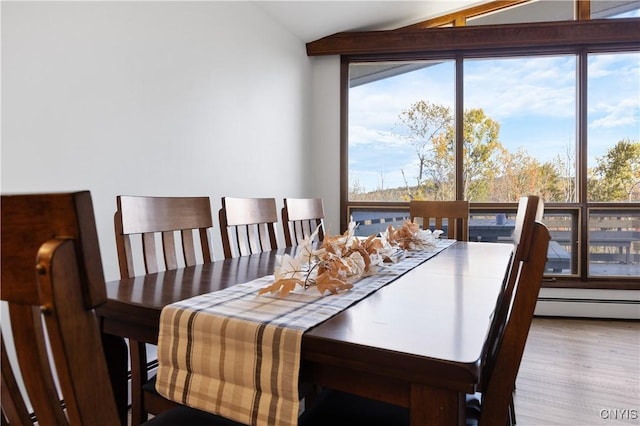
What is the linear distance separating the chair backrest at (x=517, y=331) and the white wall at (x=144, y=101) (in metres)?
1.68

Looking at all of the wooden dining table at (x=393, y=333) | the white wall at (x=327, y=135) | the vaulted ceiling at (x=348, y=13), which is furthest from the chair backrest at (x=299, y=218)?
the vaulted ceiling at (x=348, y=13)

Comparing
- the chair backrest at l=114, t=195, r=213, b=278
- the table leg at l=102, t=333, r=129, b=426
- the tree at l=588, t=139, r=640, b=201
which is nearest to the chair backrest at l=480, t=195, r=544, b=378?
A: the table leg at l=102, t=333, r=129, b=426

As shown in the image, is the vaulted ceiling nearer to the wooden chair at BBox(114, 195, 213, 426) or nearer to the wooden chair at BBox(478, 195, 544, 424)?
the wooden chair at BBox(114, 195, 213, 426)

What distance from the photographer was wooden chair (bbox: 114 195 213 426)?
1142mm

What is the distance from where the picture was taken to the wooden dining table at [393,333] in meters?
0.63

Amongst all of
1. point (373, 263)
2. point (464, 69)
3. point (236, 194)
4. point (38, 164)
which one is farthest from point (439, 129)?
point (38, 164)

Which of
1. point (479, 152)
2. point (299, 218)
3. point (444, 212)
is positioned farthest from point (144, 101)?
point (479, 152)

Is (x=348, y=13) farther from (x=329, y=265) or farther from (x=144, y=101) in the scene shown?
(x=329, y=265)

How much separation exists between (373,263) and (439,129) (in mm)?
2765

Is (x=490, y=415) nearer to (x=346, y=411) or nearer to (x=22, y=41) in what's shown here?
(x=346, y=411)

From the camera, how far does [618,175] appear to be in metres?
3.43

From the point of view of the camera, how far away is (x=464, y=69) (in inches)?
145

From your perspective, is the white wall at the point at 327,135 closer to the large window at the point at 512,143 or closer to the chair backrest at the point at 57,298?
the large window at the point at 512,143

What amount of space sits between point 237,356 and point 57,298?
42 cm
